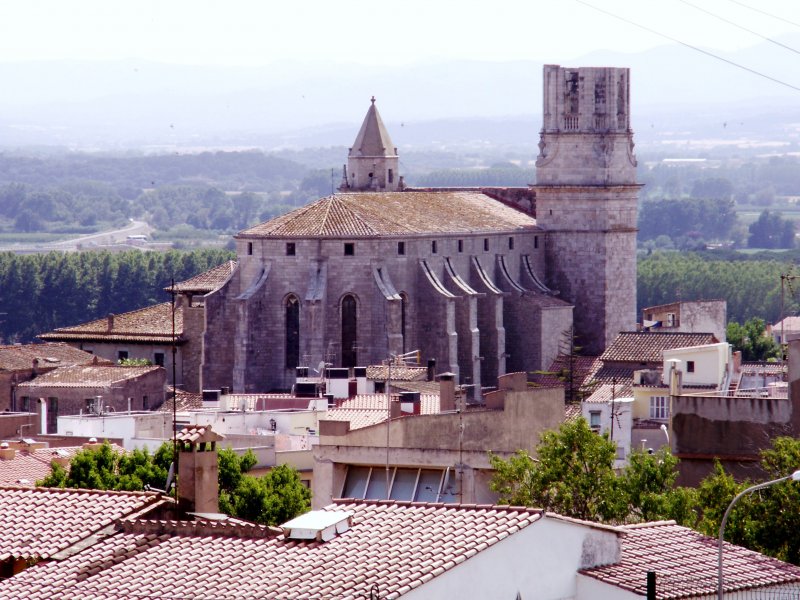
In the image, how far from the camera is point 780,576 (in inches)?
1025

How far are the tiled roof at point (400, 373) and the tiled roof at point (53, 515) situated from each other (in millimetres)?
35151

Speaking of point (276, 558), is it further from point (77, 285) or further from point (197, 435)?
point (77, 285)

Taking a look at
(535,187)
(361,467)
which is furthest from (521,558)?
(535,187)

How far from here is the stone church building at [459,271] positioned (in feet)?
Result: 277

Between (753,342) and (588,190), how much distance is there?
27.8 feet

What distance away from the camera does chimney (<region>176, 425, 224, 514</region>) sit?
85.4ft

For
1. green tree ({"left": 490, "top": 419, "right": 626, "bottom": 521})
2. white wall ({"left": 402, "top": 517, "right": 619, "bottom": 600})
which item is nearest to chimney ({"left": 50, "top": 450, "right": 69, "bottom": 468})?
green tree ({"left": 490, "top": 419, "right": 626, "bottom": 521})

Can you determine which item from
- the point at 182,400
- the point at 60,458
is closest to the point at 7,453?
the point at 60,458

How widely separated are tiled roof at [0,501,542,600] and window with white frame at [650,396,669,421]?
1139 inches

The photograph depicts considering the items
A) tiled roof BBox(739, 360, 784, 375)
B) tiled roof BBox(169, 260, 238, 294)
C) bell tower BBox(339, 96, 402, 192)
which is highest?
bell tower BBox(339, 96, 402, 192)

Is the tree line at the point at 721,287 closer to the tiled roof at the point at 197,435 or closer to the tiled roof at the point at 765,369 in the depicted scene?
the tiled roof at the point at 765,369

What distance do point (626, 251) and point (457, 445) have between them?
185 ft

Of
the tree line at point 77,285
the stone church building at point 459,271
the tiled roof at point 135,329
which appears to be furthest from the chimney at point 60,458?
the tree line at point 77,285

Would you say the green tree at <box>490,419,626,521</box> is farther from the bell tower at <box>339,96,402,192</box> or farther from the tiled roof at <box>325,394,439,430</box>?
the bell tower at <box>339,96,402,192</box>
